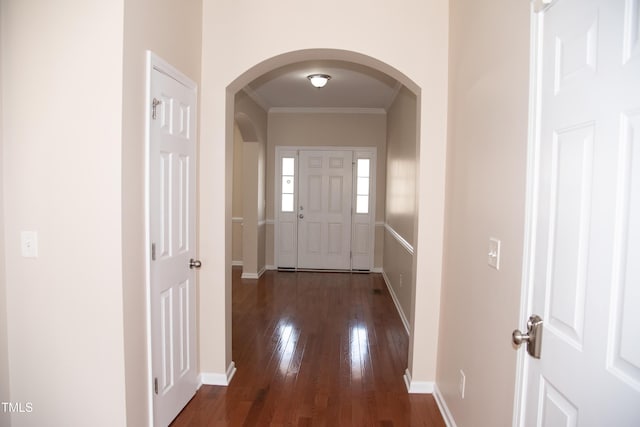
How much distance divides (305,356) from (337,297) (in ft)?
6.45

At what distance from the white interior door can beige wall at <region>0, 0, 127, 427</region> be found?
5113 mm

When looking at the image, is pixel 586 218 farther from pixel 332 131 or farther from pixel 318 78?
pixel 332 131

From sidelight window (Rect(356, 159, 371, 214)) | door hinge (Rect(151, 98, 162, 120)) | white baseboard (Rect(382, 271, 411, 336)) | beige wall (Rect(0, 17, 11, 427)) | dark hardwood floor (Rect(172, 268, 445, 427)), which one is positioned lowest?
dark hardwood floor (Rect(172, 268, 445, 427))

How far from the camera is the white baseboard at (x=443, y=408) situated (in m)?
2.34

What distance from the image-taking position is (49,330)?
5.98 ft

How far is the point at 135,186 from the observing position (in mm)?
1913

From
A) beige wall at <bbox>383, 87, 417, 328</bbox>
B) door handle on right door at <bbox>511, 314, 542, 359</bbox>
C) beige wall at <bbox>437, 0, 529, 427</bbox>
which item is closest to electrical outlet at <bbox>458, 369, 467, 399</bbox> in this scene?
beige wall at <bbox>437, 0, 529, 427</bbox>

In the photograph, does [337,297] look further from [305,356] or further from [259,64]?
[259,64]

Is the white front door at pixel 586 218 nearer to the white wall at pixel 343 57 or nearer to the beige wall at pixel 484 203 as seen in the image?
the beige wall at pixel 484 203

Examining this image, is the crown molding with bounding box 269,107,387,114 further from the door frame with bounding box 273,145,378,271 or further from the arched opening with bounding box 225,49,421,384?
the door frame with bounding box 273,145,378,271

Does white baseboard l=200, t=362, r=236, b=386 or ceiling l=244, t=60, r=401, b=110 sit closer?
white baseboard l=200, t=362, r=236, b=386

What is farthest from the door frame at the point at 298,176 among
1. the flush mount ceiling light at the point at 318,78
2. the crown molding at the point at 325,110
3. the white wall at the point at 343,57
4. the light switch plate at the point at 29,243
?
the light switch plate at the point at 29,243

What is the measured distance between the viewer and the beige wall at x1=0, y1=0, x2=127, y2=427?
1.77 m

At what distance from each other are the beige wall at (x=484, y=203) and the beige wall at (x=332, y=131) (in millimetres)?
4181
